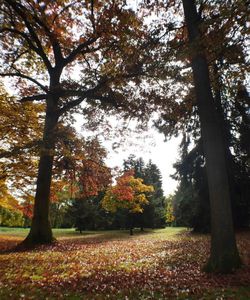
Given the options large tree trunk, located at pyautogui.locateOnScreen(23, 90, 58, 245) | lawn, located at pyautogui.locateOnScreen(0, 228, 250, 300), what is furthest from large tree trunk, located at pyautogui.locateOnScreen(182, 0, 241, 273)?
large tree trunk, located at pyautogui.locateOnScreen(23, 90, 58, 245)

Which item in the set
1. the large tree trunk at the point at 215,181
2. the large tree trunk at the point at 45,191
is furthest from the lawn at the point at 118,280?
the large tree trunk at the point at 45,191

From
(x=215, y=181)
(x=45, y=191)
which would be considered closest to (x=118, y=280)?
(x=215, y=181)

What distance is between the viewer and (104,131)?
19.5m

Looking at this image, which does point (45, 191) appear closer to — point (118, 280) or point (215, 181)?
point (118, 280)

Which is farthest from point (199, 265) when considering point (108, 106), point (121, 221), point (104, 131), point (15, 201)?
point (121, 221)

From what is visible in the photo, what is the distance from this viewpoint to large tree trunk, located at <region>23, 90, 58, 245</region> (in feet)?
44.8

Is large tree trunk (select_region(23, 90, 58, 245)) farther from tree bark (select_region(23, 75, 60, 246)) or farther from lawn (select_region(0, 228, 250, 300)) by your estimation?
lawn (select_region(0, 228, 250, 300))

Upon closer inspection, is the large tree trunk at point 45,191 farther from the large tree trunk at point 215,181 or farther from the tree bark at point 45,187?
the large tree trunk at point 215,181

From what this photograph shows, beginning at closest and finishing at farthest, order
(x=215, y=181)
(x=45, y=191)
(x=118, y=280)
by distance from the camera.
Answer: (x=118, y=280), (x=215, y=181), (x=45, y=191)

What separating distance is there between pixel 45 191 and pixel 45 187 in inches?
8.8

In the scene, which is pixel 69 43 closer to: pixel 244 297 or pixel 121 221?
pixel 244 297

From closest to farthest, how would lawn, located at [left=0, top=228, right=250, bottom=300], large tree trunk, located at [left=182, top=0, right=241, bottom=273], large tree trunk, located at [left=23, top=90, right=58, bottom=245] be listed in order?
lawn, located at [left=0, top=228, right=250, bottom=300] < large tree trunk, located at [left=182, top=0, right=241, bottom=273] < large tree trunk, located at [left=23, top=90, right=58, bottom=245]

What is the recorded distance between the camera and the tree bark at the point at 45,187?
44.9 feet

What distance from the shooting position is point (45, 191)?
15203 mm
